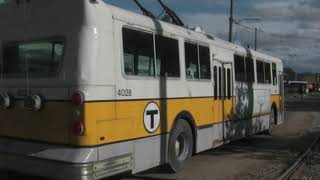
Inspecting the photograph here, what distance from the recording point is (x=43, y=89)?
824 centimetres

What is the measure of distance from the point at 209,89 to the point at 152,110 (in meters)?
3.04

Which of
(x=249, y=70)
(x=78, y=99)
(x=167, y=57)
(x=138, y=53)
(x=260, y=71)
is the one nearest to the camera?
(x=78, y=99)

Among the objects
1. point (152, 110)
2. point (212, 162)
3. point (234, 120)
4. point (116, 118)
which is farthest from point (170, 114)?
point (234, 120)

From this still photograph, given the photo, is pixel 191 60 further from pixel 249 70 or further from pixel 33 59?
pixel 249 70

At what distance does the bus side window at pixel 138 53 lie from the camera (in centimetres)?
886

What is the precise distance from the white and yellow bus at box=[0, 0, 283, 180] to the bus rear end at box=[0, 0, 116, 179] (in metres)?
0.01

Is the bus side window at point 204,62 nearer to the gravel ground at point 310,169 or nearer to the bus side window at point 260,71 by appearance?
the gravel ground at point 310,169

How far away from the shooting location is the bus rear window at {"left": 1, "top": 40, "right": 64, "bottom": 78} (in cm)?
829

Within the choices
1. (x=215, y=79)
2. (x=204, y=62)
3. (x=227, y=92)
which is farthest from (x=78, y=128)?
(x=227, y=92)

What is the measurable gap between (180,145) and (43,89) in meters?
3.69

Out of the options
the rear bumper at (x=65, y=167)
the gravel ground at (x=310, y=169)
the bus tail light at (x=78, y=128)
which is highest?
the bus tail light at (x=78, y=128)

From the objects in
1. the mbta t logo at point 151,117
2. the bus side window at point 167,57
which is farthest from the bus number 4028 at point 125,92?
the bus side window at point 167,57

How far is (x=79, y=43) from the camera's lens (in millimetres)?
7957

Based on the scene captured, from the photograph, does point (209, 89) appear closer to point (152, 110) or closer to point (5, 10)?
point (152, 110)
